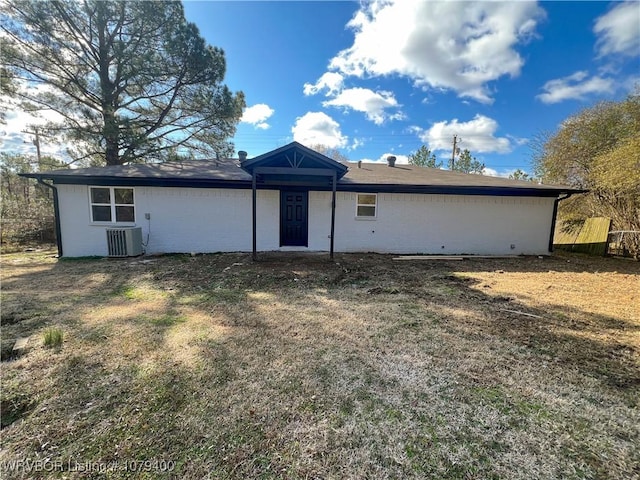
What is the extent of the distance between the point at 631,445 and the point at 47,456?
3.90 m

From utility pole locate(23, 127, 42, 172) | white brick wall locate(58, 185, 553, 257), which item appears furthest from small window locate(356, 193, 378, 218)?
A: utility pole locate(23, 127, 42, 172)

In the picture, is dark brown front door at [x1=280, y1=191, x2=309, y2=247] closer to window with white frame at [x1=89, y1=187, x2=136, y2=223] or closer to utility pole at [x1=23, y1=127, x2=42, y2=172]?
window with white frame at [x1=89, y1=187, x2=136, y2=223]

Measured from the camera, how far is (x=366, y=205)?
9484 mm

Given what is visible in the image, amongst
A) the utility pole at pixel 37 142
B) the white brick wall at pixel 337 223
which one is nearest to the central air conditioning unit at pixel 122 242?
the white brick wall at pixel 337 223

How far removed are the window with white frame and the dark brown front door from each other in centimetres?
476

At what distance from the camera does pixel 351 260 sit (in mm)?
8203

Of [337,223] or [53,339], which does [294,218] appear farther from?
[53,339]

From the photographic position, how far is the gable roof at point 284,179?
25.6ft

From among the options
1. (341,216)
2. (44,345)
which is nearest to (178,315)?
(44,345)

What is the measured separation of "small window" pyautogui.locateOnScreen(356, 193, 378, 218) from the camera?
9.44 meters

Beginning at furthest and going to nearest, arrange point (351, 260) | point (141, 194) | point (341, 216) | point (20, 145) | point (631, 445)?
point (20, 145), point (341, 216), point (141, 194), point (351, 260), point (631, 445)

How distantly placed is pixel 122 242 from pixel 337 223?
21.7ft

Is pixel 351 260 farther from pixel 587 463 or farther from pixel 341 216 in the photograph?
pixel 587 463

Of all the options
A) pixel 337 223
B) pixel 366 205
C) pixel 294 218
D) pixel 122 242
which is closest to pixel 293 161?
pixel 294 218
